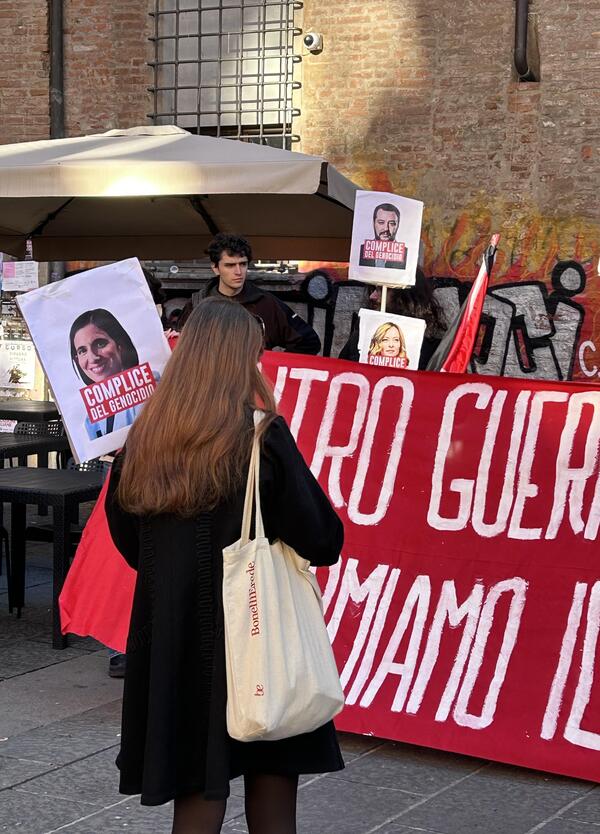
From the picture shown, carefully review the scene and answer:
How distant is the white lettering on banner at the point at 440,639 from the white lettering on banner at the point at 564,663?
0.36 meters

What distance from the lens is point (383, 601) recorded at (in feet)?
17.0

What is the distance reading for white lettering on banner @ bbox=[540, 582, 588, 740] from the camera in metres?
4.68

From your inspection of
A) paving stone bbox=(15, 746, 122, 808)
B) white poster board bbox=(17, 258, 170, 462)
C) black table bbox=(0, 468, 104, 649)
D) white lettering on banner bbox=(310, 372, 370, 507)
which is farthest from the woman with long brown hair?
black table bbox=(0, 468, 104, 649)

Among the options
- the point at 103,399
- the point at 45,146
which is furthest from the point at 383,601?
the point at 45,146

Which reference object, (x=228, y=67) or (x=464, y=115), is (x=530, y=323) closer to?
(x=464, y=115)

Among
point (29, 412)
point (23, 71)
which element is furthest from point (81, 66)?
point (29, 412)

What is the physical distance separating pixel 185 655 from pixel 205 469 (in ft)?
1.54

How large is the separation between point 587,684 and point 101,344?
2.18m

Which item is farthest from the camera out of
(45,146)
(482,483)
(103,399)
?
(45,146)

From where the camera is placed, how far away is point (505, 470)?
511 centimetres

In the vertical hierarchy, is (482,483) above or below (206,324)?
below

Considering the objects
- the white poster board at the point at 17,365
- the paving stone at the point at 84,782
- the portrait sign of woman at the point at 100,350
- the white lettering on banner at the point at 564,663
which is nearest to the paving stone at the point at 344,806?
the white lettering on banner at the point at 564,663

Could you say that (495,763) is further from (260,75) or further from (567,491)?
(260,75)

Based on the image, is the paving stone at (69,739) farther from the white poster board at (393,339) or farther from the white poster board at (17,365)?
the white poster board at (17,365)
